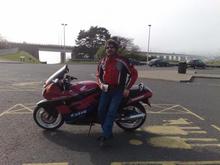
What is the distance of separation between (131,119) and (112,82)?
1179 millimetres

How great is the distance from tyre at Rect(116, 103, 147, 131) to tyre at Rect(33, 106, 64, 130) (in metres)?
1.21

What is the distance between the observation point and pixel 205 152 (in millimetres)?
5859

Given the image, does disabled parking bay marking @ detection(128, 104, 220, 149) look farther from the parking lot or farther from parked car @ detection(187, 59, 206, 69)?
parked car @ detection(187, 59, 206, 69)

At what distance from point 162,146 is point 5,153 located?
8.78 feet

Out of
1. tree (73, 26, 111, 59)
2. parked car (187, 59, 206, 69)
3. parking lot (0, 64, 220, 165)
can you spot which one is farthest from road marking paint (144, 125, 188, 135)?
tree (73, 26, 111, 59)

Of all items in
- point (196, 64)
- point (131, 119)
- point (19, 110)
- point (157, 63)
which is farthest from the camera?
point (157, 63)

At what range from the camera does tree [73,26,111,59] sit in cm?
9781

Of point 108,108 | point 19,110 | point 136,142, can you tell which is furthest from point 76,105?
point 19,110

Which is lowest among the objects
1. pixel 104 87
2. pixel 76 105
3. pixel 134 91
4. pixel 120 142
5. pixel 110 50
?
pixel 120 142

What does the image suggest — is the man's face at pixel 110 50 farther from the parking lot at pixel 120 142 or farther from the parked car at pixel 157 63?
the parked car at pixel 157 63

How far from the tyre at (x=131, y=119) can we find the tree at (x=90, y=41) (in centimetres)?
8967

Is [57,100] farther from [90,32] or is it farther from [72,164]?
[90,32]

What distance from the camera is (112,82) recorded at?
619 cm

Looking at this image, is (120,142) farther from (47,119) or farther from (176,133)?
(47,119)
